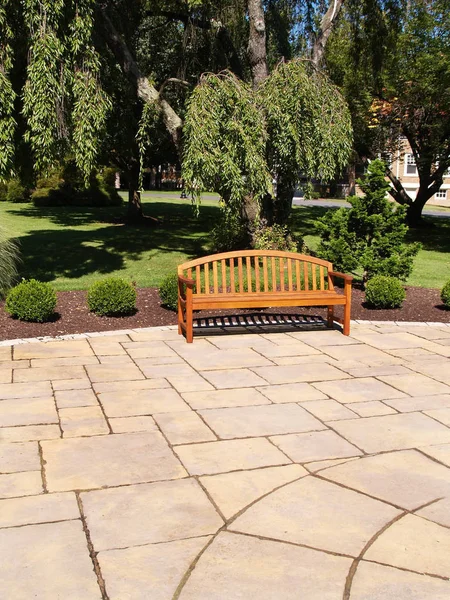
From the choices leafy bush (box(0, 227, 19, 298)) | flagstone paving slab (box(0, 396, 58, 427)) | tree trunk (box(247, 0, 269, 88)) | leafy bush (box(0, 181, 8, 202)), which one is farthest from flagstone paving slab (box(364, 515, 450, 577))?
leafy bush (box(0, 181, 8, 202))

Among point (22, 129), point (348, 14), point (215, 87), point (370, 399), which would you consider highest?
point (348, 14)

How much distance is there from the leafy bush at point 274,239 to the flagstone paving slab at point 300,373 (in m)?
4.90

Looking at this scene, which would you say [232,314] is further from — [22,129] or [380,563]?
[380,563]

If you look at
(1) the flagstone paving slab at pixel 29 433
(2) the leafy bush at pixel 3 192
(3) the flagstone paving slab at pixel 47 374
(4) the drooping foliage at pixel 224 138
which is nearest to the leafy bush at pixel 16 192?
(2) the leafy bush at pixel 3 192

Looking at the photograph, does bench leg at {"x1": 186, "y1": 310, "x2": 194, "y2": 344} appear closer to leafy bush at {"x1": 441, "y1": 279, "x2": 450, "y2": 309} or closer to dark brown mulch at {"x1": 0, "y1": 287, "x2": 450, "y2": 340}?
dark brown mulch at {"x1": 0, "y1": 287, "x2": 450, "y2": 340}

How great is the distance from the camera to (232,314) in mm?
8766

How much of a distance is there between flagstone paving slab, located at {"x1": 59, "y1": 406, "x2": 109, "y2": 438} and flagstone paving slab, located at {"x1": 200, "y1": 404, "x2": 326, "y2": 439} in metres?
0.80

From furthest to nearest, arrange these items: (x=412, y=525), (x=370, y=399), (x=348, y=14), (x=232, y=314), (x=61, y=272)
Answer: (x=348, y=14) → (x=61, y=272) → (x=232, y=314) → (x=370, y=399) → (x=412, y=525)

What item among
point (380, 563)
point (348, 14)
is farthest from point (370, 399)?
point (348, 14)

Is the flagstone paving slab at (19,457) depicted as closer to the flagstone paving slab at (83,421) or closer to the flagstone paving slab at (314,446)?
the flagstone paving slab at (83,421)

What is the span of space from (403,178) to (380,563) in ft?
151

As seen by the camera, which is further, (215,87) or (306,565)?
(215,87)

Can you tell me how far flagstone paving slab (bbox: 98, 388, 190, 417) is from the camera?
4.98m

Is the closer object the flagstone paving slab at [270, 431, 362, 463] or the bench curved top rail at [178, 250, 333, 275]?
the flagstone paving slab at [270, 431, 362, 463]
